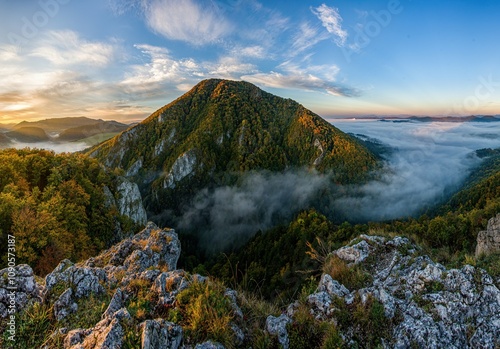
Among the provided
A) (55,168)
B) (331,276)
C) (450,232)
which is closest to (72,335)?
(331,276)

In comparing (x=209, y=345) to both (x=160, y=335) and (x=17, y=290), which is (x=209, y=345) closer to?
(x=160, y=335)

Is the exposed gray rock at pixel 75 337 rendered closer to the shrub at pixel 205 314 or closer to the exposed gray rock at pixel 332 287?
the shrub at pixel 205 314

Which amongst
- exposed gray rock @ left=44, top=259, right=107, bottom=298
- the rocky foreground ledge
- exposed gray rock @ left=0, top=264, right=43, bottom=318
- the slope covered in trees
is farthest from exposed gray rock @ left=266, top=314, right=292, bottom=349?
the slope covered in trees

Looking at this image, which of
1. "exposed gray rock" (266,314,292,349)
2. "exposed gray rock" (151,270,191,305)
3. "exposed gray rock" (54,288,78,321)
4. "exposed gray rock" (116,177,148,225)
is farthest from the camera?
"exposed gray rock" (116,177,148,225)

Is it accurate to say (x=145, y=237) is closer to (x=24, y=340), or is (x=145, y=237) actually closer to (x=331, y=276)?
(x=24, y=340)

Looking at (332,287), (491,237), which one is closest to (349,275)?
(332,287)

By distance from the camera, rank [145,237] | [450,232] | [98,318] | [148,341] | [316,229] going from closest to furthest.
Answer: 1. [148,341]
2. [98,318]
3. [145,237]
4. [450,232]
5. [316,229]

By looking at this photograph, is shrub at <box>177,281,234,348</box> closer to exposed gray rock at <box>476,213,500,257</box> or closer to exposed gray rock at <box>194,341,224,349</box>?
exposed gray rock at <box>194,341,224,349</box>
